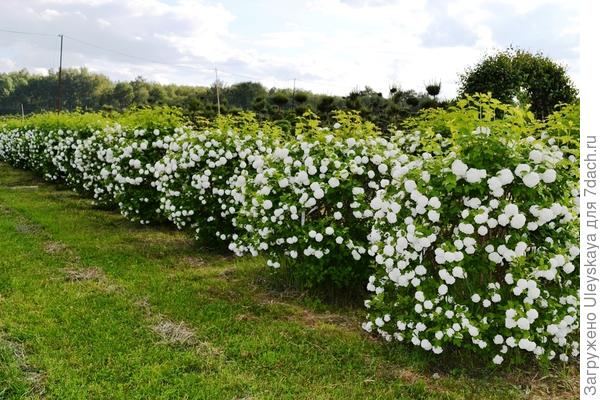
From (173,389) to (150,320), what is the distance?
1.17 meters

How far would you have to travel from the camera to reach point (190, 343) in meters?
3.99

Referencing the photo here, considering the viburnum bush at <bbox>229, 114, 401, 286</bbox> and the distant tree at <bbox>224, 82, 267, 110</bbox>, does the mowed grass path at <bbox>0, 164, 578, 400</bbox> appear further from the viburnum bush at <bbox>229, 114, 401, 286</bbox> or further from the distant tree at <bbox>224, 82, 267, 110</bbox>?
the distant tree at <bbox>224, 82, 267, 110</bbox>

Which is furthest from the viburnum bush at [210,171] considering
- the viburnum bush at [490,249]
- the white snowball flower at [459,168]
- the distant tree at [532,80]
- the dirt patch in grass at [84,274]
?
the distant tree at [532,80]

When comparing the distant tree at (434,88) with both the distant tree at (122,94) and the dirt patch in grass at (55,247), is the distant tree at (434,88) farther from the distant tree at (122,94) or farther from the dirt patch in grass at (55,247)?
the distant tree at (122,94)

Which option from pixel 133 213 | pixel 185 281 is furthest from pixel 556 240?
pixel 133 213

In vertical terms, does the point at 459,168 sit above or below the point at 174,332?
above

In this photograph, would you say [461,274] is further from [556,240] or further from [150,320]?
[150,320]

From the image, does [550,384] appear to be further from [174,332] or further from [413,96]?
[413,96]

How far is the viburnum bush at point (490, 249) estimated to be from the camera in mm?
3266

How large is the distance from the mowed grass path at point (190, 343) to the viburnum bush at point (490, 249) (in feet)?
0.92

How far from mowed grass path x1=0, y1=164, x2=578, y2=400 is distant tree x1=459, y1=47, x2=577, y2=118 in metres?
11.6

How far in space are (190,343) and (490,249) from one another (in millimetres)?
2125

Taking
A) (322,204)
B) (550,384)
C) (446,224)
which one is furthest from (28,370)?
(550,384)

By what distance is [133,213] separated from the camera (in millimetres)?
7922
